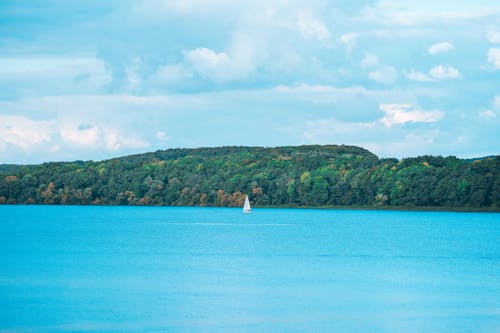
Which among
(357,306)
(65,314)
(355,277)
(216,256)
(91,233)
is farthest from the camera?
(91,233)

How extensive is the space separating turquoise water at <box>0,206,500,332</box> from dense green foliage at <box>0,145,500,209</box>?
59.4 m

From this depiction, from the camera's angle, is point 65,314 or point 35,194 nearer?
point 65,314

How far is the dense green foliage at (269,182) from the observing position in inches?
5498

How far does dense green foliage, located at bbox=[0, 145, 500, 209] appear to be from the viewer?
458ft

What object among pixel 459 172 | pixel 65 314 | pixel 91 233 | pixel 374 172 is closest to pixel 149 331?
pixel 65 314

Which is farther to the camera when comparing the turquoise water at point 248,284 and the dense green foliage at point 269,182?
the dense green foliage at point 269,182

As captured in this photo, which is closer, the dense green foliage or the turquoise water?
the turquoise water

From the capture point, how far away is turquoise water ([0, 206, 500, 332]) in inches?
1287

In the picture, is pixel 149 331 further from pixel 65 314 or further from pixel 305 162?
pixel 305 162

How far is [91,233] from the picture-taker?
295ft

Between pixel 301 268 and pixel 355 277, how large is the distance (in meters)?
5.14

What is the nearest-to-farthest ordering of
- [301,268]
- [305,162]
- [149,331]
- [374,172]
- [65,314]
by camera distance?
[149,331] < [65,314] < [301,268] < [374,172] < [305,162]

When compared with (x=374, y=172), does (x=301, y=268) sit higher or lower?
lower

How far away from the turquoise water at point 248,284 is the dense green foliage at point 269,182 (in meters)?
59.4
